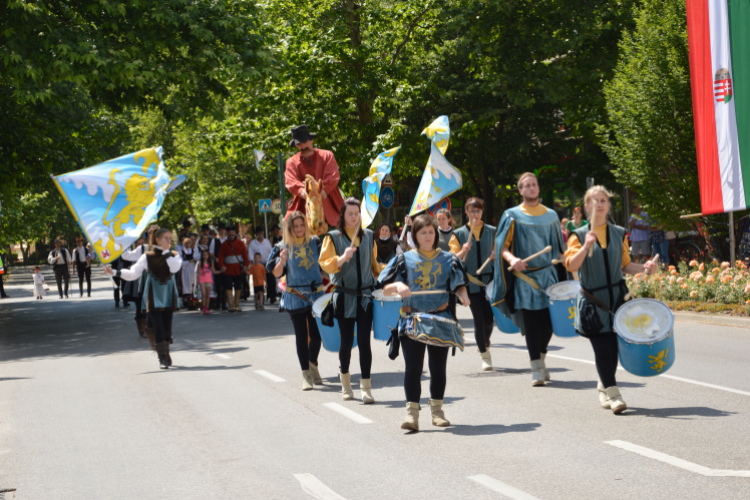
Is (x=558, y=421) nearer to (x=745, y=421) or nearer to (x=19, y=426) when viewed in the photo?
(x=745, y=421)

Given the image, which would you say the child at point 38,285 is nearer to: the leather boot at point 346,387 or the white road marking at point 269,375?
the white road marking at point 269,375

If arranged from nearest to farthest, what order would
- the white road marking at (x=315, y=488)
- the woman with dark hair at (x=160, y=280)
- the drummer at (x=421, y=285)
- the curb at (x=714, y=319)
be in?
the white road marking at (x=315, y=488) → the drummer at (x=421, y=285) → the woman with dark hair at (x=160, y=280) → the curb at (x=714, y=319)

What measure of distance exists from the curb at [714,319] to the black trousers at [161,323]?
7928mm

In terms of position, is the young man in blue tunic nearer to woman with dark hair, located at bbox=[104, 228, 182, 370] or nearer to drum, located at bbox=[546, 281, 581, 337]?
drum, located at bbox=[546, 281, 581, 337]

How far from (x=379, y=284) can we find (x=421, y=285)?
129cm

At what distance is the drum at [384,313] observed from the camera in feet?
24.6

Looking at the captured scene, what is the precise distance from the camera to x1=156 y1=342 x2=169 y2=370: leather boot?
11.2m

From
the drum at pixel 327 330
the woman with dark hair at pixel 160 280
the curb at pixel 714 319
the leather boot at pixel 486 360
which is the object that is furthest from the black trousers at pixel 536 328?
the curb at pixel 714 319

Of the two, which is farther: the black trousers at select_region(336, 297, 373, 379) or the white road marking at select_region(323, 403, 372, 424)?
the black trousers at select_region(336, 297, 373, 379)

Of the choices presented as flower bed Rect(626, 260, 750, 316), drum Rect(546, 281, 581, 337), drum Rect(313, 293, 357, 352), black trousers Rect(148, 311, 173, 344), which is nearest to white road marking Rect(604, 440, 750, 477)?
drum Rect(546, 281, 581, 337)

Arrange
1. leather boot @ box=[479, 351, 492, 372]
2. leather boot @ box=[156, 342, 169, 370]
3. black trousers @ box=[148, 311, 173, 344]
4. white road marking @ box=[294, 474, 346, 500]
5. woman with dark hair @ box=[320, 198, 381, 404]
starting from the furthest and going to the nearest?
1. leather boot @ box=[156, 342, 169, 370]
2. black trousers @ box=[148, 311, 173, 344]
3. leather boot @ box=[479, 351, 492, 372]
4. woman with dark hair @ box=[320, 198, 381, 404]
5. white road marking @ box=[294, 474, 346, 500]

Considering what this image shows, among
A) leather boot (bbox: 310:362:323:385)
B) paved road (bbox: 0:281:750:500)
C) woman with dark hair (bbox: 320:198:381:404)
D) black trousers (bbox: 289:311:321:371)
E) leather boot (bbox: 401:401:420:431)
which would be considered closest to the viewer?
paved road (bbox: 0:281:750:500)

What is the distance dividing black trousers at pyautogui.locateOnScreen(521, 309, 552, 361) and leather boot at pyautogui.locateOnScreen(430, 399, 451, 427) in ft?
5.45

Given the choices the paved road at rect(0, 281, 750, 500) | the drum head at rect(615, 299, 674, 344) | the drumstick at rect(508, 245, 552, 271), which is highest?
the drumstick at rect(508, 245, 552, 271)
